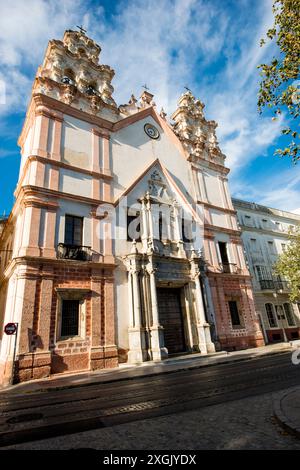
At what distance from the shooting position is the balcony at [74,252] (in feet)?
48.3

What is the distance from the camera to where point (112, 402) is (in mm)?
7004

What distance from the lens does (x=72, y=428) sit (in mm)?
5004

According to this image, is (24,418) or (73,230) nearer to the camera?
(24,418)

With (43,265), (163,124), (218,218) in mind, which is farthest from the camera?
(163,124)

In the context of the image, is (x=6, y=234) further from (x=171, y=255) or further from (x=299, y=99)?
(x=299, y=99)

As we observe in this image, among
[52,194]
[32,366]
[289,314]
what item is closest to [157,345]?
[32,366]

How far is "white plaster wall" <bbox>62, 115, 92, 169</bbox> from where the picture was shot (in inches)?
695

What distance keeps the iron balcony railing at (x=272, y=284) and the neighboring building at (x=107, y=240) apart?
459cm

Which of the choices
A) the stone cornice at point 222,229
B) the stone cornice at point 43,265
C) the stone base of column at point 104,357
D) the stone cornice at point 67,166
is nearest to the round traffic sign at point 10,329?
the stone cornice at point 43,265

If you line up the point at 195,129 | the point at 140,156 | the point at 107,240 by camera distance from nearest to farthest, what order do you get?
the point at 107,240 < the point at 140,156 < the point at 195,129

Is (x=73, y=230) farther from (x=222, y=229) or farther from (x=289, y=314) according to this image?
(x=289, y=314)

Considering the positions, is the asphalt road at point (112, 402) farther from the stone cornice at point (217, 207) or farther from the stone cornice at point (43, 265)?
the stone cornice at point (217, 207)

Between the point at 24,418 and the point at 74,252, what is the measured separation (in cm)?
968

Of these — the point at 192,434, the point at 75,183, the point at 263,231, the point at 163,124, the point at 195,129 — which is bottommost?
the point at 192,434
